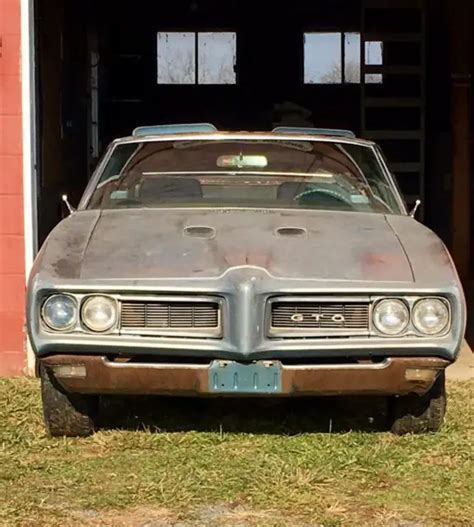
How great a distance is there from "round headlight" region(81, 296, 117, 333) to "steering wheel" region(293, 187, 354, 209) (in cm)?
152

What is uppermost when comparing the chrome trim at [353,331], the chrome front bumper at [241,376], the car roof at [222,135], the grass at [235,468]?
the car roof at [222,135]

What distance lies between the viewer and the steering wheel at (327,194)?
5480 mm

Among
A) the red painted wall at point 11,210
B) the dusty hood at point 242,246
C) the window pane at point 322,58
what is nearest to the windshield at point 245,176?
the dusty hood at point 242,246

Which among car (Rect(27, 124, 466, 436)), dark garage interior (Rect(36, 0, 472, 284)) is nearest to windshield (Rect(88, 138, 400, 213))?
car (Rect(27, 124, 466, 436))

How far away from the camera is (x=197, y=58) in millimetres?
18281

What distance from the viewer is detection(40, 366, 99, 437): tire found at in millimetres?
4762

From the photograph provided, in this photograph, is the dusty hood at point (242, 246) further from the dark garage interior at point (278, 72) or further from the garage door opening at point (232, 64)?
the garage door opening at point (232, 64)

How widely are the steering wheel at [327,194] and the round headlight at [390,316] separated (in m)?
1.21

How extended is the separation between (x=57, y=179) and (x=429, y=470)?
27.5ft

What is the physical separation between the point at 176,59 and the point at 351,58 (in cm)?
319

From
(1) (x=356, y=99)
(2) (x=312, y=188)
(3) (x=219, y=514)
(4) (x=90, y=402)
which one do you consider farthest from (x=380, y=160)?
(1) (x=356, y=99)

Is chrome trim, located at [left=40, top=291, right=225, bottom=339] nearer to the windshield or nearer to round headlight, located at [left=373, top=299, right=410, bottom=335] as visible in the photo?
round headlight, located at [left=373, top=299, right=410, bottom=335]

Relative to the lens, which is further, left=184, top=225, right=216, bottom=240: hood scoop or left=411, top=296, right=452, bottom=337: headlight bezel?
left=184, top=225, right=216, bottom=240: hood scoop

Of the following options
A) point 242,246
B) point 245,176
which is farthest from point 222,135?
point 242,246
